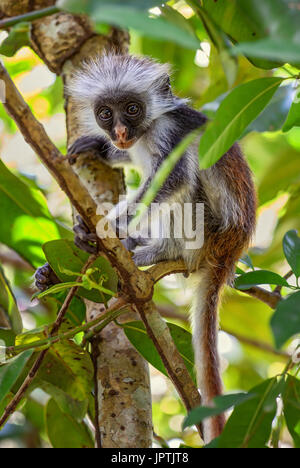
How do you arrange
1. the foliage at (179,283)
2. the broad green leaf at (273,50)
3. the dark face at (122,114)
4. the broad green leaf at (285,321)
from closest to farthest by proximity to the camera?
1. the broad green leaf at (273,50)
2. the broad green leaf at (285,321)
3. the foliage at (179,283)
4. the dark face at (122,114)

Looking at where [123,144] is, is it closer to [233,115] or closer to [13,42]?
[13,42]

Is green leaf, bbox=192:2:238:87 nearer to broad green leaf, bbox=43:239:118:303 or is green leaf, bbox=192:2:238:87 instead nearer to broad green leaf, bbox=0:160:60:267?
broad green leaf, bbox=43:239:118:303

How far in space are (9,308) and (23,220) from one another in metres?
0.63

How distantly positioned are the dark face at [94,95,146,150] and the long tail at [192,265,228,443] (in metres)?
0.90

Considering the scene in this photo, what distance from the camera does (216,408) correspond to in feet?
5.04

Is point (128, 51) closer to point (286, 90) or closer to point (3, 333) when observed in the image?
point (286, 90)

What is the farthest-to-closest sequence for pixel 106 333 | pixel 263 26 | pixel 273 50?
pixel 106 333 < pixel 263 26 < pixel 273 50

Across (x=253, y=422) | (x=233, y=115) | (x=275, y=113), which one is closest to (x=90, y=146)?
(x=275, y=113)

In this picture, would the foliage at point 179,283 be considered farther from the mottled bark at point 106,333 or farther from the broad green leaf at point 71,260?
the mottled bark at point 106,333

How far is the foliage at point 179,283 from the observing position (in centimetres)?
150

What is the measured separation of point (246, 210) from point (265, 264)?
0.40 metres

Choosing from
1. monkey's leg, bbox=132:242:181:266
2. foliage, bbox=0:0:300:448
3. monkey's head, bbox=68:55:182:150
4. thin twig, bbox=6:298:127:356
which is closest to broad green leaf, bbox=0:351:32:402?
foliage, bbox=0:0:300:448

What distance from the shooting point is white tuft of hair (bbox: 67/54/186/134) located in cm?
352

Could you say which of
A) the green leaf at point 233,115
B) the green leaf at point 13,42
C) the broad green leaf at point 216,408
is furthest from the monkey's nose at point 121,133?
the broad green leaf at point 216,408
